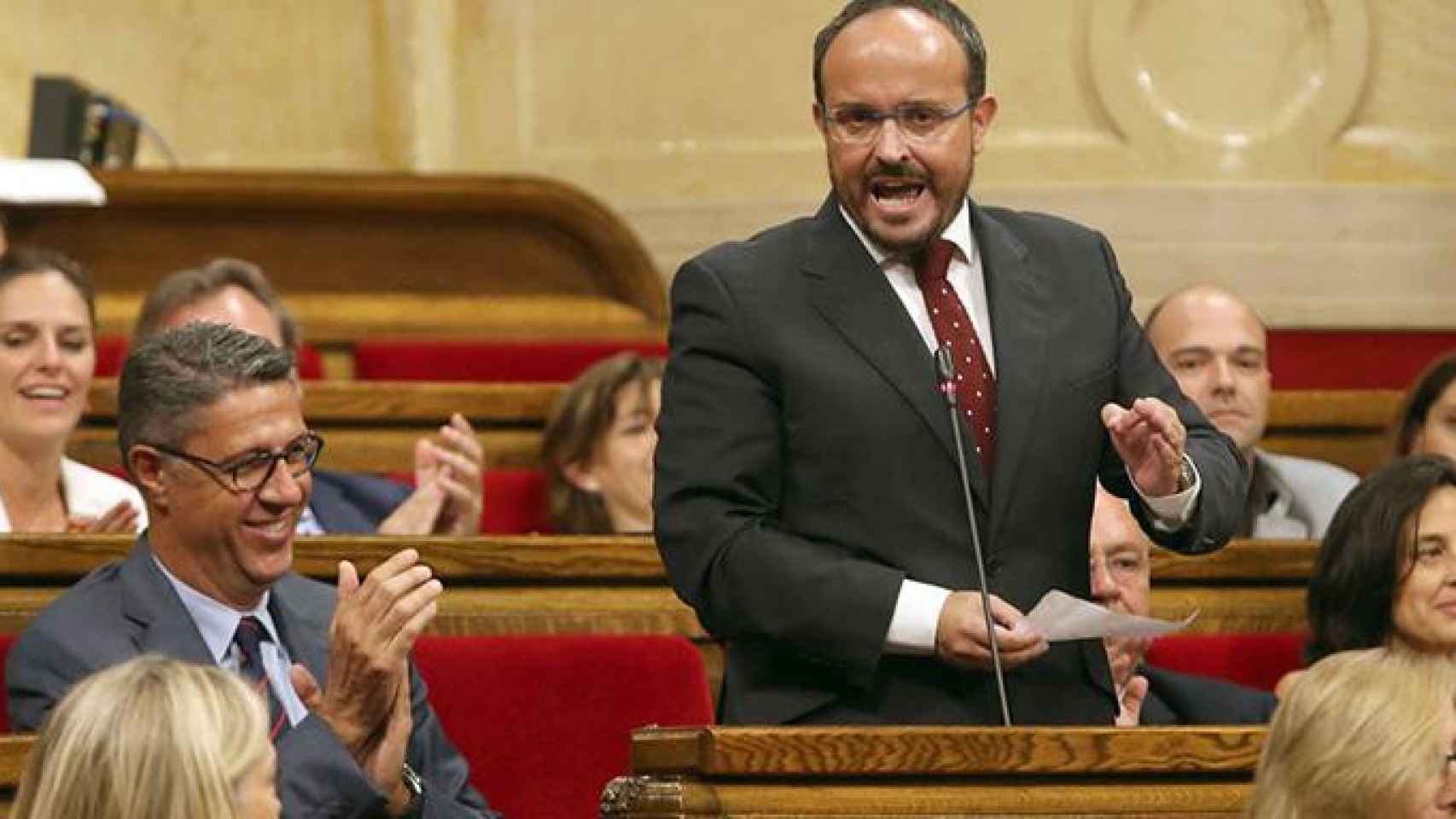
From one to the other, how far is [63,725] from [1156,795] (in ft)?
2.21

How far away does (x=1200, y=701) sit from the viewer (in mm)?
2730

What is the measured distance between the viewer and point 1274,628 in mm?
3004

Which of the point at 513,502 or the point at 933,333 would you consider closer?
the point at 933,333

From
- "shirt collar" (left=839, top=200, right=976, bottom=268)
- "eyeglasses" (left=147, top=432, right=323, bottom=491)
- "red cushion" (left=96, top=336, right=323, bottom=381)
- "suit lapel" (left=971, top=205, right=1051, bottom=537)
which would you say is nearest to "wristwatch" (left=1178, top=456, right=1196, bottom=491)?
"suit lapel" (left=971, top=205, right=1051, bottom=537)

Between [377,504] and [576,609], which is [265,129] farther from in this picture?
[576,609]

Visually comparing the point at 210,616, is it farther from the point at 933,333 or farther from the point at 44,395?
the point at 44,395

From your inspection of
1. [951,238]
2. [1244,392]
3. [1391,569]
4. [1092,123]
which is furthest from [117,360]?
[951,238]

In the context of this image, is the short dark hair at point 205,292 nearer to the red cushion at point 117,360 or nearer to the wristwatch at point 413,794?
the red cushion at point 117,360

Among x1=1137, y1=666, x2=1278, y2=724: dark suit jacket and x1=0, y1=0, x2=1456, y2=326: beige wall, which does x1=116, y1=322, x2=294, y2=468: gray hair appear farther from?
x1=0, y1=0, x2=1456, y2=326: beige wall

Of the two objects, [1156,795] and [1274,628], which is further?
[1274,628]

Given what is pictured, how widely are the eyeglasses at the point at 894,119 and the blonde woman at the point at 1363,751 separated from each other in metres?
0.43

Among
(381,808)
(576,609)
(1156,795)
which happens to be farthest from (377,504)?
(1156,795)

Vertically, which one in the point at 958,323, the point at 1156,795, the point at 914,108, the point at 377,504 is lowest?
the point at 377,504

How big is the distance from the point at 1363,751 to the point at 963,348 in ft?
1.26
